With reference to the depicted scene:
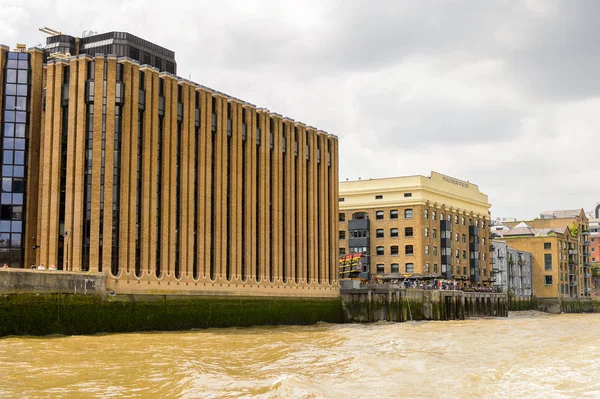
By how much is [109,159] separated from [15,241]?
8.70 m

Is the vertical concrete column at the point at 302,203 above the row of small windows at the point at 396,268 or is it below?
above

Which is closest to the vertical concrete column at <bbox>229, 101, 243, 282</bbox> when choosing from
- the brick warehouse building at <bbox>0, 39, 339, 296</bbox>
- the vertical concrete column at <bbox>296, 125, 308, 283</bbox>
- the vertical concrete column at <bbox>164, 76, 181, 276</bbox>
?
the brick warehouse building at <bbox>0, 39, 339, 296</bbox>

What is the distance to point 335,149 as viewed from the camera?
80.3 m

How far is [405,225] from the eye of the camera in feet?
348

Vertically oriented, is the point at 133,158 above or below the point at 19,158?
below

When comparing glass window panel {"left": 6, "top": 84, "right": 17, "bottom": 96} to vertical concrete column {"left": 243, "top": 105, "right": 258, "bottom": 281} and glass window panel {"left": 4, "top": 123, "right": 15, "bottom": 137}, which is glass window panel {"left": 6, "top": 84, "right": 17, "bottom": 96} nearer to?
glass window panel {"left": 4, "top": 123, "right": 15, "bottom": 137}

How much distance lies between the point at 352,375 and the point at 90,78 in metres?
32.6

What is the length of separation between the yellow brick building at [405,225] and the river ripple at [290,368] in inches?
2314

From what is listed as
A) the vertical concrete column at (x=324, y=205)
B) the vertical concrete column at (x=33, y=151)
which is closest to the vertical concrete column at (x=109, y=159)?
the vertical concrete column at (x=33, y=151)

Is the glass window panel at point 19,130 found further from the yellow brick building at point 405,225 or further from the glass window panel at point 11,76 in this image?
the yellow brick building at point 405,225

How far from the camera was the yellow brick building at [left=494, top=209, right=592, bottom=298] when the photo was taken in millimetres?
147125

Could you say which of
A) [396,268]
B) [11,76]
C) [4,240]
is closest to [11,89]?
[11,76]

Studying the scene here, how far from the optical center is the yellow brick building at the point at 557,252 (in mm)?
147125

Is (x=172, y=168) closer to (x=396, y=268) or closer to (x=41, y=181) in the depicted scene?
(x=41, y=181)
